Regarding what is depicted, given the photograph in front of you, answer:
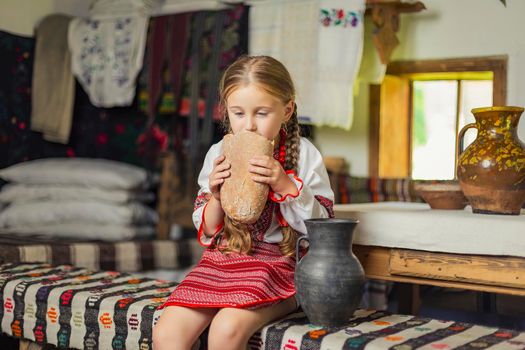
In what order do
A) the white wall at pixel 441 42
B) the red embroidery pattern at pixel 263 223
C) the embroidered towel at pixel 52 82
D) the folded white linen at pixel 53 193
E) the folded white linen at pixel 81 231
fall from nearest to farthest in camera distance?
the red embroidery pattern at pixel 263 223 < the white wall at pixel 441 42 < the folded white linen at pixel 81 231 < the folded white linen at pixel 53 193 < the embroidered towel at pixel 52 82

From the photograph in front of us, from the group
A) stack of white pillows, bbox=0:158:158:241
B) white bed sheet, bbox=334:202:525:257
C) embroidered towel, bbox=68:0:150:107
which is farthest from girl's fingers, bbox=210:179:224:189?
embroidered towel, bbox=68:0:150:107

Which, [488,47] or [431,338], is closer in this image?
[431,338]

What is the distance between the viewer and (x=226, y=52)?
3.83m

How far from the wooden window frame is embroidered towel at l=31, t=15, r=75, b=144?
6.02 feet

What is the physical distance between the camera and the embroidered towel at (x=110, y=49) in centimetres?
413

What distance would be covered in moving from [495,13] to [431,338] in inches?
86.7

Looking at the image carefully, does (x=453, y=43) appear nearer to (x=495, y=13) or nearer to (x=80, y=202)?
(x=495, y=13)

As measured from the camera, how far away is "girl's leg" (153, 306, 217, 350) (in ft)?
5.98

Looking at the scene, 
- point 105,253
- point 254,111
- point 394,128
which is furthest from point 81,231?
point 254,111

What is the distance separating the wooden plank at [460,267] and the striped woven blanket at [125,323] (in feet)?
0.58

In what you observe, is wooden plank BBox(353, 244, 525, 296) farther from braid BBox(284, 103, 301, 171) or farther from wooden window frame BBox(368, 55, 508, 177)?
wooden window frame BBox(368, 55, 508, 177)

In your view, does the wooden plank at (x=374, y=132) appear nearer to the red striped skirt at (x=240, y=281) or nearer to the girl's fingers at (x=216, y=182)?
the red striped skirt at (x=240, y=281)

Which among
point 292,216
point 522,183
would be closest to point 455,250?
point 522,183

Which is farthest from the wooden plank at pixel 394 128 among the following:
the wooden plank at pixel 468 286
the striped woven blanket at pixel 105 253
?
the wooden plank at pixel 468 286
